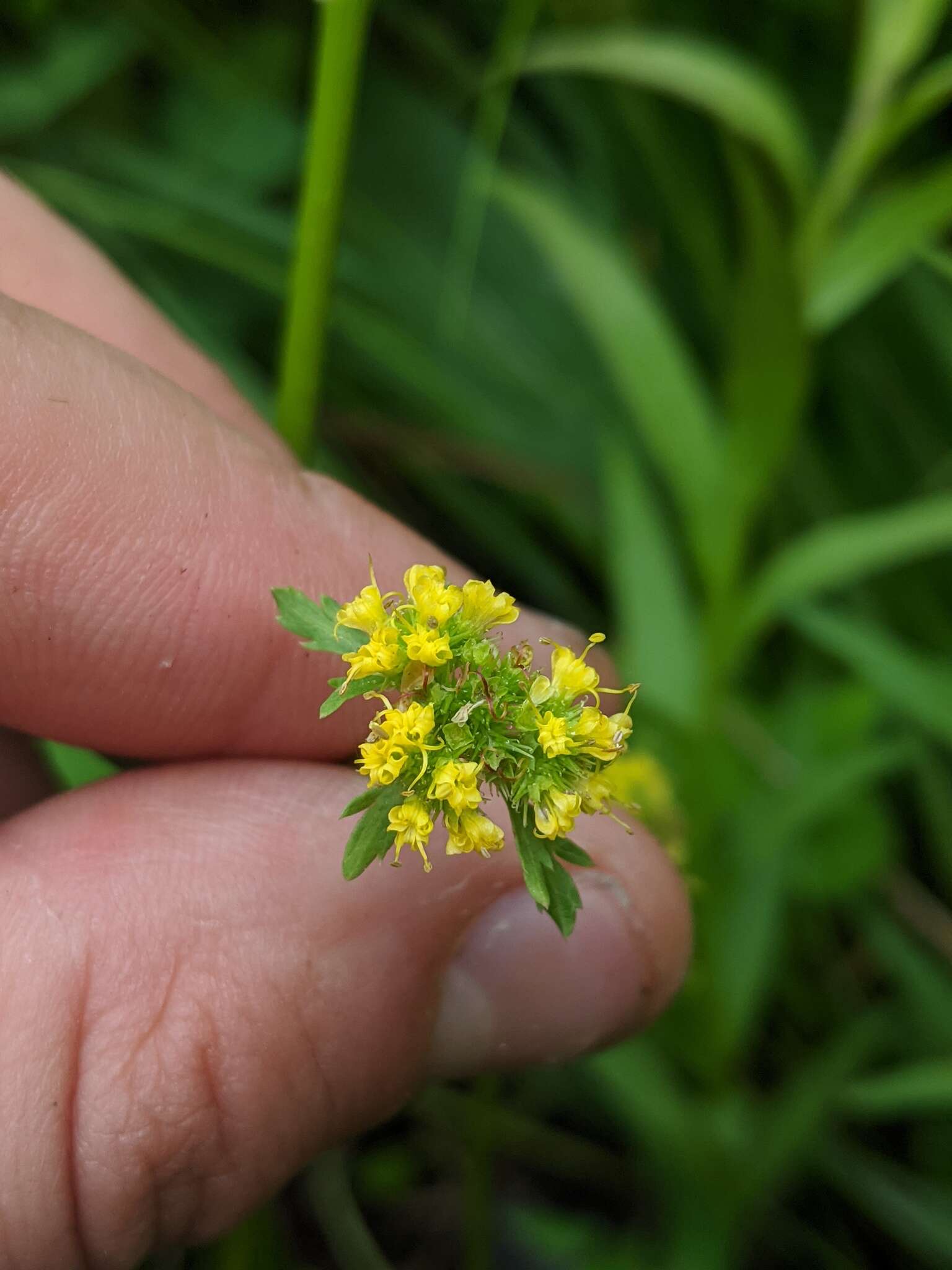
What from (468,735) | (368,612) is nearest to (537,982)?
(468,735)

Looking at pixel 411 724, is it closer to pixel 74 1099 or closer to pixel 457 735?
pixel 457 735

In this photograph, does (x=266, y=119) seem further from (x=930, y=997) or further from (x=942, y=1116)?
(x=942, y=1116)

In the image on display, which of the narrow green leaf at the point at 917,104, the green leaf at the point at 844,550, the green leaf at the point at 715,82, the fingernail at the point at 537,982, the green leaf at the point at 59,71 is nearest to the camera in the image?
the fingernail at the point at 537,982

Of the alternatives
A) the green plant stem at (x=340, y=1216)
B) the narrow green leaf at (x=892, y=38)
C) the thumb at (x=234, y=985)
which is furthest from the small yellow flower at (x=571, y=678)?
the narrow green leaf at (x=892, y=38)

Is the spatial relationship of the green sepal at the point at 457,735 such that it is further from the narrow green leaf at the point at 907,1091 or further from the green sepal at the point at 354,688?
the narrow green leaf at the point at 907,1091

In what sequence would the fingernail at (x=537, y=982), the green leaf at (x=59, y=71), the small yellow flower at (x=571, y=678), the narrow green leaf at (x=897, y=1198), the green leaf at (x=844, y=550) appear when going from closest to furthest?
the small yellow flower at (x=571, y=678) < the fingernail at (x=537, y=982) < the green leaf at (x=844, y=550) < the narrow green leaf at (x=897, y=1198) < the green leaf at (x=59, y=71)

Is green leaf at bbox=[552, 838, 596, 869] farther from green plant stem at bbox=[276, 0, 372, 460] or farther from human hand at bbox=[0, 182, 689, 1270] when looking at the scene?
green plant stem at bbox=[276, 0, 372, 460]

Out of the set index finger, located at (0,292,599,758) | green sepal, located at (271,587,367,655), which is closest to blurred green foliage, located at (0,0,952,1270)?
index finger, located at (0,292,599,758)
